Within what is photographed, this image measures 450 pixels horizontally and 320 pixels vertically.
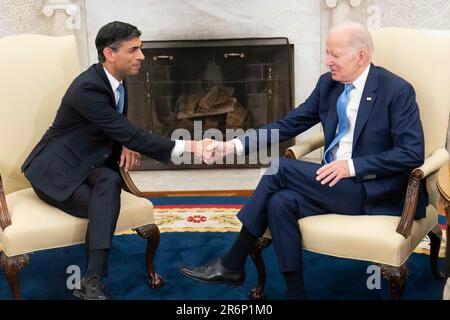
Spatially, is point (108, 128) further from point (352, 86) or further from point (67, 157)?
point (352, 86)

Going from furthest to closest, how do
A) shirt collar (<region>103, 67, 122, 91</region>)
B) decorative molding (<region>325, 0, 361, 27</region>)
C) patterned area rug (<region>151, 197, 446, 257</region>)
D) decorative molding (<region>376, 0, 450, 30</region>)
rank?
1. decorative molding (<region>325, 0, 361, 27</region>)
2. decorative molding (<region>376, 0, 450, 30</region>)
3. patterned area rug (<region>151, 197, 446, 257</region>)
4. shirt collar (<region>103, 67, 122, 91</region>)

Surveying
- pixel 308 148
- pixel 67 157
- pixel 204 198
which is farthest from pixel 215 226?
pixel 67 157

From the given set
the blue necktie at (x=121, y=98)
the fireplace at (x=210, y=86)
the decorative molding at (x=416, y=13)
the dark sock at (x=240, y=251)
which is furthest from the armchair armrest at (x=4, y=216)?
the decorative molding at (x=416, y=13)

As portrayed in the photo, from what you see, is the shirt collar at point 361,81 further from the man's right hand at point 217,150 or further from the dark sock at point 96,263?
the dark sock at point 96,263

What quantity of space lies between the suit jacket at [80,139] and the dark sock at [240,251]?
61 cm

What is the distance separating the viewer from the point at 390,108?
8.78 feet

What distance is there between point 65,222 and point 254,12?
10.1 ft

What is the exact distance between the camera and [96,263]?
262 cm

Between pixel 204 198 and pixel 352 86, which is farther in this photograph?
pixel 204 198

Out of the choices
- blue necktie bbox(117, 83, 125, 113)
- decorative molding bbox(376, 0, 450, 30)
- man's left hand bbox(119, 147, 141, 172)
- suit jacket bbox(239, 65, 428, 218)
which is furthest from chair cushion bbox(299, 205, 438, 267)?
decorative molding bbox(376, 0, 450, 30)

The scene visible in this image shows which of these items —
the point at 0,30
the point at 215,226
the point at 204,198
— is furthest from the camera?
the point at 0,30

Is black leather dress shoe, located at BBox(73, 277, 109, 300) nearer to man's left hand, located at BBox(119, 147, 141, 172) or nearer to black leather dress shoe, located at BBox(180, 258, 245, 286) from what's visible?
black leather dress shoe, located at BBox(180, 258, 245, 286)

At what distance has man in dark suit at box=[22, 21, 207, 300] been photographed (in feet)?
8.93

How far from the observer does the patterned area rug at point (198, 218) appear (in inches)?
150
